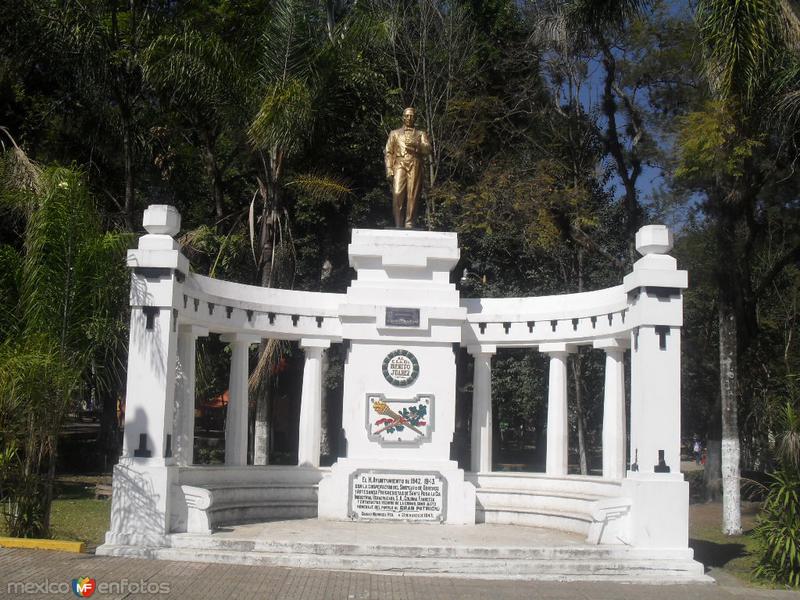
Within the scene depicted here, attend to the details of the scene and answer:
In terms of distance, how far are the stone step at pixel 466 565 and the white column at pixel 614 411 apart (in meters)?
4.11

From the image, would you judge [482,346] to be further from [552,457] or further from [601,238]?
[601,238]

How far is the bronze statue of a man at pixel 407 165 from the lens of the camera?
19.2 metres

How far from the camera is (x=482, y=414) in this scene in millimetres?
19203

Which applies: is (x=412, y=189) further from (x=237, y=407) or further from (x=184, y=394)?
(x=184, y=394)

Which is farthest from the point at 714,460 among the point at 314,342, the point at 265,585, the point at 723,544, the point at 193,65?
the point at 193,65

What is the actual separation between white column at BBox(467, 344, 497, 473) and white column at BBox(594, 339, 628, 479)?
2.59 m

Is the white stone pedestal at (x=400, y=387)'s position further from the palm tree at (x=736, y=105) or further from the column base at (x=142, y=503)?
the palm tree at (x=736, y=105)

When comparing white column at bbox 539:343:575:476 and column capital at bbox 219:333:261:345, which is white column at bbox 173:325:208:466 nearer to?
column capital at bbox 219:333:261:345

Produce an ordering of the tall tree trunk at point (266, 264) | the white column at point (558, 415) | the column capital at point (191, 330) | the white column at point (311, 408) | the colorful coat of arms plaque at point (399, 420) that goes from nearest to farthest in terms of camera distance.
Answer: the column capital at point (191, 330), the colorful coat of arms plaque at point (399, 420), the white column at point (558, 415), the white column at point (311, 408), the tall tree trunk at point (266, 264)

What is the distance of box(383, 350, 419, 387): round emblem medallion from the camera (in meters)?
18.2

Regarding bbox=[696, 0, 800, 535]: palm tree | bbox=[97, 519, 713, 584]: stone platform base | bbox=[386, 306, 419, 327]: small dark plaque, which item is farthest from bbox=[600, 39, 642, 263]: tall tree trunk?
bbox=[97, 519, 713, 584]: stone platform base

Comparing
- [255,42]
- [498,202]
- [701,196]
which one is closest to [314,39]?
[255,42]

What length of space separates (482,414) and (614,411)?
297 centimetres

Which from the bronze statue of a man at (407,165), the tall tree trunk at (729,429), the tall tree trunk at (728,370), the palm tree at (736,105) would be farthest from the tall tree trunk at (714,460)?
the bronze statue of a man at (407,165)
